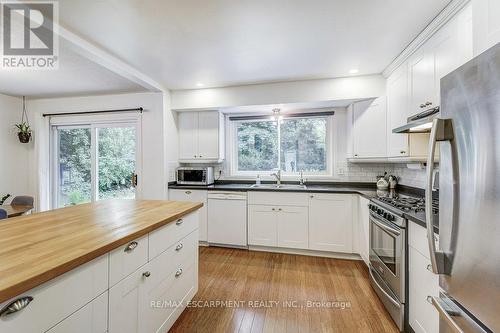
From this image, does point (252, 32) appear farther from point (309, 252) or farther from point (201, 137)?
point (309, 252)

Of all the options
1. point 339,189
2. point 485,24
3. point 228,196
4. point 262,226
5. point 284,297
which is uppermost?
point 485,24

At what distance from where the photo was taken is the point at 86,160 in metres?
3.86

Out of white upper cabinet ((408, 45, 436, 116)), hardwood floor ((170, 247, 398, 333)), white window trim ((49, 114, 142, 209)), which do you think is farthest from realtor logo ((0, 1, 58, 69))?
white upper cabinet ((408, 45, 436, 116))

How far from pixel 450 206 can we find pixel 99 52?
10.0 feet

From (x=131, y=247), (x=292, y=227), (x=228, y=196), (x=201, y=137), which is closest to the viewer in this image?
(x=131, y=247)

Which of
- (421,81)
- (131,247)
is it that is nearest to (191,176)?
(131,247)

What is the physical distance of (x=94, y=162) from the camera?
3748mm

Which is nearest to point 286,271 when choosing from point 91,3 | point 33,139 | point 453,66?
point 453,66

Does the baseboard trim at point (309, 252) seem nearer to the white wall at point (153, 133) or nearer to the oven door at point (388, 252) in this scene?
the oven door at point (388, 252)

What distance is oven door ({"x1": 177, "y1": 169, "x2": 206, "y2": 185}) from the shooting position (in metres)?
3.54

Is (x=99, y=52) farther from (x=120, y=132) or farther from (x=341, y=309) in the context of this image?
(x=341, y=309)

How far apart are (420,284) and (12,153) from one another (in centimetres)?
588

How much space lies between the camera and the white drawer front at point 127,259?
1074mm

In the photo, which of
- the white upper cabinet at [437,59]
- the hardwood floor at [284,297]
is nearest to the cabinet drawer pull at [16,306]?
the hardwood floor at [284,297]
